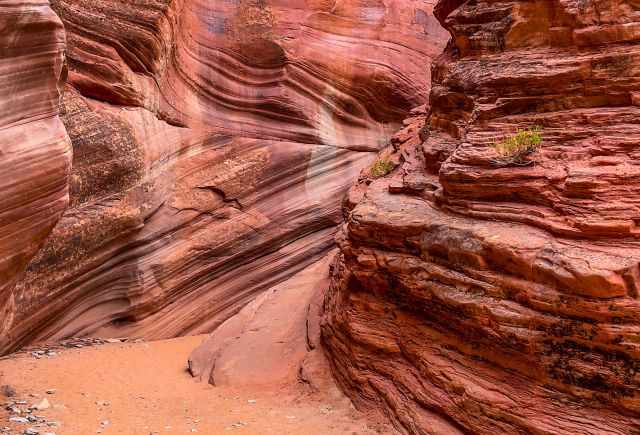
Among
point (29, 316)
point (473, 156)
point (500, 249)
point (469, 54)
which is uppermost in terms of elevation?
point (469, 54)

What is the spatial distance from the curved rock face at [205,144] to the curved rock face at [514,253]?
4903 mm

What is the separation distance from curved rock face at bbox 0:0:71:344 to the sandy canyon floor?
154 centimetres

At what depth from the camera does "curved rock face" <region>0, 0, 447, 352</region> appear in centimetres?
1184

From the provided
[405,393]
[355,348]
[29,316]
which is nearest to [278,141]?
[29,316]

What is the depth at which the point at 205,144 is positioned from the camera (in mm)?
13602

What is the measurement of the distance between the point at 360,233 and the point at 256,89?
6.81 meters

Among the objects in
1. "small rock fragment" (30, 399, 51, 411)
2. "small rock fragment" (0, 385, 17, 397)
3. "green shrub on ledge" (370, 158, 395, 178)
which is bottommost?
"small rock fragment" (0, 385, 17, 397)

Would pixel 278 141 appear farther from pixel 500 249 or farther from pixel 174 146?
pixel 500 249

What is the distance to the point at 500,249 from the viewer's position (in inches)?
254

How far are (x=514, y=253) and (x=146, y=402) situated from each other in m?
4.83

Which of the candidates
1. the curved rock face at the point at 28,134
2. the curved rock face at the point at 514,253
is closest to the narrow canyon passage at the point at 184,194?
the curved rock face at the point at 28,134

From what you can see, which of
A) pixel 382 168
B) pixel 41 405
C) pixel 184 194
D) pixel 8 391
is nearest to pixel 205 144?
pixel 184 194

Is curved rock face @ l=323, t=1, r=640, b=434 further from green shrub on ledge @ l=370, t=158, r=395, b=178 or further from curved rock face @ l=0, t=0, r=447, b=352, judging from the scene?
curved rock face @ l=0, t=0, r=447, b=352

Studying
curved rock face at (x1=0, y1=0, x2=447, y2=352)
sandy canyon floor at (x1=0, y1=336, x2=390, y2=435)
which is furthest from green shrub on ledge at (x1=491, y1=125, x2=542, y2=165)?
curved rock face at (x1=0, y1=0, x2=447, y2=352)
